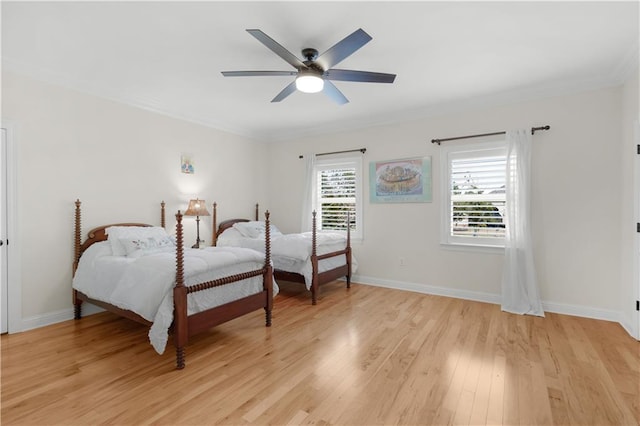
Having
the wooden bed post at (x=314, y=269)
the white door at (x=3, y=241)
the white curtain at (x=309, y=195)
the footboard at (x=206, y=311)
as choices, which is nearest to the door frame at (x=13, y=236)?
the white door at (x=3, y=241)

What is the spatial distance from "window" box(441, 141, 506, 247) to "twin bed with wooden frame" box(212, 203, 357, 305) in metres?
1.46

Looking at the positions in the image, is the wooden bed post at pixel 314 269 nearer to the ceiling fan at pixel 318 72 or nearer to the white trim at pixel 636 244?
the ceiling fan at pixel 318 72

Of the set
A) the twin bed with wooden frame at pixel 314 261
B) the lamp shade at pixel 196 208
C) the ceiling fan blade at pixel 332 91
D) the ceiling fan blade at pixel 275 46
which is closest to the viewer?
the ceiling fan blade at pixel 275 46

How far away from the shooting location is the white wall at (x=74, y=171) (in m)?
3.24

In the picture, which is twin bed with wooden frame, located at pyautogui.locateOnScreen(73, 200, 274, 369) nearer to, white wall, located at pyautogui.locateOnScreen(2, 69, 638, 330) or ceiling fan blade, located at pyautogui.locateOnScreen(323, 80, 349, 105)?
white wall, located at pyautogui.locateOnScreen(2, 69, 638, 330)

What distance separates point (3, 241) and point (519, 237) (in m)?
5.48

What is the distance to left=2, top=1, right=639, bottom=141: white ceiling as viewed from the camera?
229 cm

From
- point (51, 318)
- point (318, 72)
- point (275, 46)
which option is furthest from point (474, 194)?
point (51, 318)

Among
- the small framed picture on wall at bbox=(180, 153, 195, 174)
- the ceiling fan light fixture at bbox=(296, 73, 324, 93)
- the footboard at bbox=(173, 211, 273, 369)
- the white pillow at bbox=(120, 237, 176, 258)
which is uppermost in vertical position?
the ceiling fan light fixture at bbox=(296, 73, 324, 93)

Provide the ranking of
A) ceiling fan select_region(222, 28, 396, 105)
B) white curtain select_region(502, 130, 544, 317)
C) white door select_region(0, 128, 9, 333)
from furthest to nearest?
white curtain select_region(502, 130, 544, 317)
white door select_region(0, 128, 9, 333)
ceiling fan select_region(222, 28, 396, 105)

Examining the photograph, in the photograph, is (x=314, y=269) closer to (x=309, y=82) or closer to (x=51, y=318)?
(x=309, y=82)

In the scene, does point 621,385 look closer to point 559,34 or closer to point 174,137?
point 559,34

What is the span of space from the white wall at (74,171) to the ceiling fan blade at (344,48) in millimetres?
2851

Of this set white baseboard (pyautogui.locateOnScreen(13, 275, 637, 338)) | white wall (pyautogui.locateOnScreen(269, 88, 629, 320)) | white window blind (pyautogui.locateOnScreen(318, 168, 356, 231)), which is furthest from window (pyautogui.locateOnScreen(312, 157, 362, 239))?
white baseboard (pyautogui.locateOnScreen(13, 275, 637, 338))
